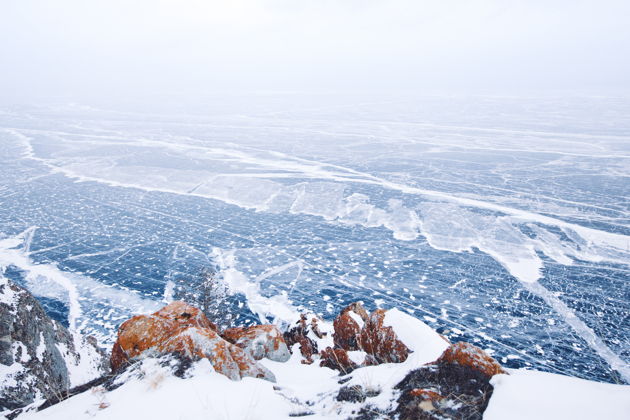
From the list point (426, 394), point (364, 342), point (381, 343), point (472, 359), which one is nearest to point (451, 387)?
point (426, 394)

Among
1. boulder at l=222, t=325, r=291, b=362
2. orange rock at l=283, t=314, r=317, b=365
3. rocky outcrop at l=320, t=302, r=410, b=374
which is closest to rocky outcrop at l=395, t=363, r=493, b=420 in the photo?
rocky outcrop at l=320, t=302, r=410, b=374

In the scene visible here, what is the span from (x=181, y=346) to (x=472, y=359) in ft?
11.8

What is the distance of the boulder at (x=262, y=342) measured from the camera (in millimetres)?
7336

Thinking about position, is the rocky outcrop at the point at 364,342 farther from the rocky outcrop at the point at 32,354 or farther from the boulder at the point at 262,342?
the rocky outcrop at the point at 32,354

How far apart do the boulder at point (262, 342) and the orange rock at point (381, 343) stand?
1.66m

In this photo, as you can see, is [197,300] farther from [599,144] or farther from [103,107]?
[103,107]

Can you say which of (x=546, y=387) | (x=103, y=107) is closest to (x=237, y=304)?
(x=546, y=387)

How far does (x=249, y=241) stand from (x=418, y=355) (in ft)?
45.0

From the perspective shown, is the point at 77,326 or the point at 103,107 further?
the point at 103,107

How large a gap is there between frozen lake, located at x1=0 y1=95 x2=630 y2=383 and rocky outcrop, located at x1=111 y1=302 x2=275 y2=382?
710 cm

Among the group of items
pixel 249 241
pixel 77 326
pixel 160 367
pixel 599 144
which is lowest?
pixel 77 326

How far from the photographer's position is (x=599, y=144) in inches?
1435

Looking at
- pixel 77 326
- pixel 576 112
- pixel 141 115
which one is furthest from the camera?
pixel 141 115

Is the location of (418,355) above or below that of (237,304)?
above
